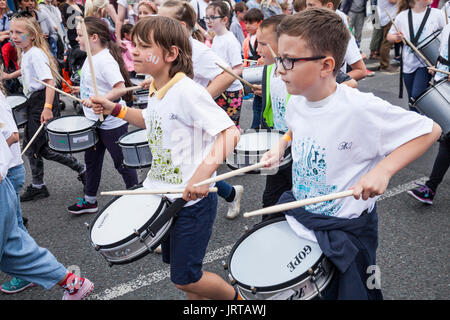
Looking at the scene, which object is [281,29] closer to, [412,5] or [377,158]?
[377,158]

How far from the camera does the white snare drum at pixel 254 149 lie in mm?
2699

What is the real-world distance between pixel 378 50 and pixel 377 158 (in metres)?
8.43

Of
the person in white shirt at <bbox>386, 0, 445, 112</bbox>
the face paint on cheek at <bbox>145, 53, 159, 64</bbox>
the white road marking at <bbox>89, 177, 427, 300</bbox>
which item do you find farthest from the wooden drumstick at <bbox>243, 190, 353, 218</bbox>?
the person in white shirt at <bbox>386, 0, 445, 112</bbox>

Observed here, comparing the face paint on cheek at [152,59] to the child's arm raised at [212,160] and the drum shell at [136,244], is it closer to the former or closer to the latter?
the child's arm raised at [212,160]

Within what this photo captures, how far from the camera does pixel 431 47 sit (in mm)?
3990

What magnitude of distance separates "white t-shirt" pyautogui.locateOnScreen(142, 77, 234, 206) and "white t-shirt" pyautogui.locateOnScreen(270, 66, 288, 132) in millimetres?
824

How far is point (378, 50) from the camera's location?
9.30 meters

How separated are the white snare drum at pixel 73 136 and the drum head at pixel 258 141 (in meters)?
1.30

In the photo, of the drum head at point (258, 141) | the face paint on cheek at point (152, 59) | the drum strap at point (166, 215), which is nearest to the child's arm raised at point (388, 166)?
the drum strap at point (166, 215)

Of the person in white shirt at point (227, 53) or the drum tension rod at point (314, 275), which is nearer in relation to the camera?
the drum tension rod at point (314, 275)

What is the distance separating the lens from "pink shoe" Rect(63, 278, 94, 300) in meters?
2.58

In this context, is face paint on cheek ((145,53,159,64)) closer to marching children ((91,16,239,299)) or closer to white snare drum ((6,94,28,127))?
marching children ((91,16,239,299))

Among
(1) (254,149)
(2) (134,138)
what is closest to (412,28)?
(1) (254,149)
